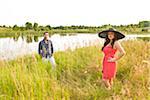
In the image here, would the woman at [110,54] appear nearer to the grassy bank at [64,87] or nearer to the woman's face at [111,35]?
the woman's face at [111,35]

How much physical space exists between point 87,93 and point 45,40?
4.61 metres

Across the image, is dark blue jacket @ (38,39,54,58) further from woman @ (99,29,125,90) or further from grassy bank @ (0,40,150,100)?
woman @ (99,29,125,90)

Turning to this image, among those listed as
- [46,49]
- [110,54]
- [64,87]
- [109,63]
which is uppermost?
[110,54]

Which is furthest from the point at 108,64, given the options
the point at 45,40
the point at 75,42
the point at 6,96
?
the point at 75,42

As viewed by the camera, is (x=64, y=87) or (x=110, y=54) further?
(x=110, y=54)

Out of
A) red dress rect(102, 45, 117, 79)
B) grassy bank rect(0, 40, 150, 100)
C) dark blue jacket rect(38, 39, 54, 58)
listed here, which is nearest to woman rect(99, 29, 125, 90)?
red dress rect(102, 45, 117, 79)

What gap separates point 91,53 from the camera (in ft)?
35.0

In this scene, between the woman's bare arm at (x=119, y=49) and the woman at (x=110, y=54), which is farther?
the woman at (x=110, y=54)

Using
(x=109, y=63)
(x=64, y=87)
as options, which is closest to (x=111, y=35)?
(x=109, y=63)

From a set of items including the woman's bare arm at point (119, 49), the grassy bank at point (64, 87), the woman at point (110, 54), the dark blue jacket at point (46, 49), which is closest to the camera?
the grassy bank at point (64, 87)

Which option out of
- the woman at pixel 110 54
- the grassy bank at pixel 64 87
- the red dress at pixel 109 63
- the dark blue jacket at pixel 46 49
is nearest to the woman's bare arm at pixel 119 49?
the woman at pixel 110 54

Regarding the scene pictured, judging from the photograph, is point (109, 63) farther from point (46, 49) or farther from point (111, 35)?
point (46, 49)

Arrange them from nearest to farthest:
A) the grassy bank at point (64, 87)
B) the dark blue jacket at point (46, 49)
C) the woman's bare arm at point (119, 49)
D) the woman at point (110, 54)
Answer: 1. the grassy bank at point (64, 87)
2. the woman's bare arm at point (119, 49)
3. the woman at point (110, 54)
4. the dark blue jacket at point (46, 49)

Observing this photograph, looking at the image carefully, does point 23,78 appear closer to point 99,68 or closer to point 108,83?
point 108,83
